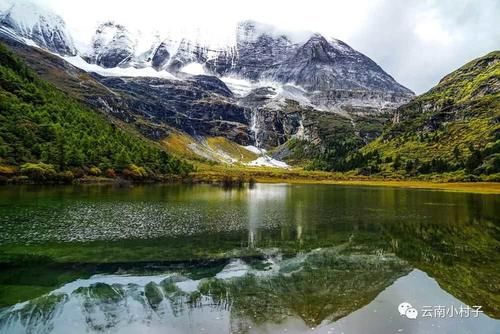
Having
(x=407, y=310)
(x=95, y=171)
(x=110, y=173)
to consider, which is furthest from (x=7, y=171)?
(x=407, y=310)

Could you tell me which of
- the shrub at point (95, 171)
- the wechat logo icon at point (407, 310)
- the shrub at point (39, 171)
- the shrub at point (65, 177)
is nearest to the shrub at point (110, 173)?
the shrub at point (95, 171)

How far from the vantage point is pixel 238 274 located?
37.8m

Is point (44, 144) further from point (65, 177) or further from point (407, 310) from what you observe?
point (407, 310)

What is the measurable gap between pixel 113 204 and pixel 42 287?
193 feet

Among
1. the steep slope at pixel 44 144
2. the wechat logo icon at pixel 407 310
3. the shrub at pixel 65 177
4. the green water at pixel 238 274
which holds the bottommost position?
the wechat logo icon at pixel 407 310

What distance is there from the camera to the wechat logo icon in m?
27.7

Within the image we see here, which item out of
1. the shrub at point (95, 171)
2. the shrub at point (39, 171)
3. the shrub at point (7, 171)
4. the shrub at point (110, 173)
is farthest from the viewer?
the shrub at point (110, 173)

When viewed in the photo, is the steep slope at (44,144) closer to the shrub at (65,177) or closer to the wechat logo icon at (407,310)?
the shrub at (65,177)

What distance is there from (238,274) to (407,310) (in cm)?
1476

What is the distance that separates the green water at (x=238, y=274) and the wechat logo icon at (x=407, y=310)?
17.5 inches

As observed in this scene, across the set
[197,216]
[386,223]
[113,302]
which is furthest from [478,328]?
[197,216]

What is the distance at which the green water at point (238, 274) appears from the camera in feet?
85.7

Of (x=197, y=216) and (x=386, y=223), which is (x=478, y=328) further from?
(x=197, y=216)

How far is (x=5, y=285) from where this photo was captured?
32.2m
